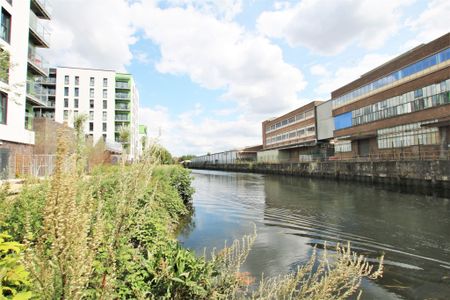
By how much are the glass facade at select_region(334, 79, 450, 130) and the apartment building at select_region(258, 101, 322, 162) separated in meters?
12.6

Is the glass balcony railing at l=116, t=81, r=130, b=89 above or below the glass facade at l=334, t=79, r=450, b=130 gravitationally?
above

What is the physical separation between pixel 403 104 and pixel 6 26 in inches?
1688

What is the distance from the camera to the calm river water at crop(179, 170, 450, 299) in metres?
7.12

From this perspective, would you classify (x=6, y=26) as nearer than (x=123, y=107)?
Yes

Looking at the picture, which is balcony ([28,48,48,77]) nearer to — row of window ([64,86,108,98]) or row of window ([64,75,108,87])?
row of window ([64,86,108,98])

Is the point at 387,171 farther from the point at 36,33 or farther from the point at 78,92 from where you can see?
the point at 78,92

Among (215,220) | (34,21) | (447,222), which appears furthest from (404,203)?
(34,21)

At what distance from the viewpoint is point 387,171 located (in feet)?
101

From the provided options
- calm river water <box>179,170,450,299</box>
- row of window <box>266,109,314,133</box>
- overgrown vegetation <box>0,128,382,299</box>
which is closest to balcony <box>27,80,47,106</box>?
calm river water <box>179,170,450,299</box>

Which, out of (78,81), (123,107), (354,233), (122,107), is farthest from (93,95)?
(354,233)

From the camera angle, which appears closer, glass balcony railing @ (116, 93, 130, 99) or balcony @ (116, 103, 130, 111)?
balcony @ (116, 103, 130, 111)

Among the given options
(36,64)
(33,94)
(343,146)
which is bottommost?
(343,146)

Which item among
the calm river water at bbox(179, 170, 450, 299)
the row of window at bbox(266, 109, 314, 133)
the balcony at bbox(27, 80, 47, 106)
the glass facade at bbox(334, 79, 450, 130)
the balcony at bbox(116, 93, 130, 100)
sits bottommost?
the calm river water at bbox(179, 170, 450, 299)

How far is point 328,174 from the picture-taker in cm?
4162
